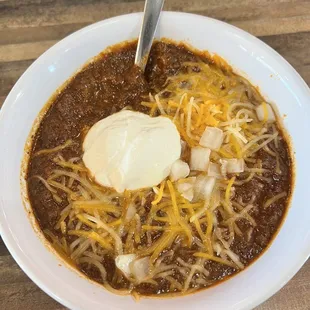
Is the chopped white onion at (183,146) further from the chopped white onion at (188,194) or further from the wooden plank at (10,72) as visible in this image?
the wooden plank at (10,72)

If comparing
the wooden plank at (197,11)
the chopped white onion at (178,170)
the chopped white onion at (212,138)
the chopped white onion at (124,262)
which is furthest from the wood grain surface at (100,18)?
the chopped white onion at (124,262)

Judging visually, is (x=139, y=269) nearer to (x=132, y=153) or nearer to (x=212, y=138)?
(x=132, y=153)

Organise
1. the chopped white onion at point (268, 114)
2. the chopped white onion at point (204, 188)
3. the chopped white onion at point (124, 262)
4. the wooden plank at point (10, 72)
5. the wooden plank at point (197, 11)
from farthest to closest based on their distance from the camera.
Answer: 1. the wooden plank at point (197, 11)
2. the wooden plank at point (10, 72)
3. the chopped white onion at point (268, 114)
4. the chopped white onion at point (204, 188)
5. the chopped white onion at point (124, 262)

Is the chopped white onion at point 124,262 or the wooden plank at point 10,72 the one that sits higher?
the wooden plank at point 10,72

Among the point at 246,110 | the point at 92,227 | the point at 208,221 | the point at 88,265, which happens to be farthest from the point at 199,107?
the point at 88,265

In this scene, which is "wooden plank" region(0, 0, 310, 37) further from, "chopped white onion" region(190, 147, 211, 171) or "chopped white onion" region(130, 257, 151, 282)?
"chopped white onion" region(130, 257, 151, 282)

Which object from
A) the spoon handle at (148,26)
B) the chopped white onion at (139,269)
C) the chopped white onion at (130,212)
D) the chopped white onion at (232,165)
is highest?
the spoon handle at (148,26)

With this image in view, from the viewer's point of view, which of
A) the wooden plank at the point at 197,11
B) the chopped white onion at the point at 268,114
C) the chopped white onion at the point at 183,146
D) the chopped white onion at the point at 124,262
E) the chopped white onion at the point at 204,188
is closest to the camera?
the chopped white onion at the point at 124,262

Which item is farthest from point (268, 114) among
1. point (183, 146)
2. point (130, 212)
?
point (130, 212)
